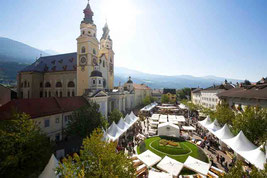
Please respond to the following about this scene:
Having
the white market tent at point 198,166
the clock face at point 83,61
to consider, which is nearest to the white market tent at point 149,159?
the white market tent at point 198,166

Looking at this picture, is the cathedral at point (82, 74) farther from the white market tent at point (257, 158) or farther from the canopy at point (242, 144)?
the white market tent at point (257, 158)

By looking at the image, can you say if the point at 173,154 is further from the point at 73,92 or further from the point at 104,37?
the point at 104,37

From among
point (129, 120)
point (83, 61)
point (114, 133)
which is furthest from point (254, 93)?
point (83, 61)

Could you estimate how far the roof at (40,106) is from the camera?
51.5 ft

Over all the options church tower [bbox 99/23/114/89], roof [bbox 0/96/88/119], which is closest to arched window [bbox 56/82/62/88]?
church tower [bbox 99/23/114/89]

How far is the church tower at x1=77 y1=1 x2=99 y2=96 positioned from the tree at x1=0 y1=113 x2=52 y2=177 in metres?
23.3

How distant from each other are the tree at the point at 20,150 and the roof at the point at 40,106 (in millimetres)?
5377

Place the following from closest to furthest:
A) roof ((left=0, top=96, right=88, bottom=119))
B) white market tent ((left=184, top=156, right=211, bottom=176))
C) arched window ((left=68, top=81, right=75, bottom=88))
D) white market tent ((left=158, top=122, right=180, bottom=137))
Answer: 1. white market tent ((left=184, top=156, right=211, bottom=176))
2. roof ((left=0, top=96, right=88, bottom=119))
3. white market tent ((left=158, top=122, right=180, bottom=137))
4. arched window ((left=68, top=81, right=75, bottom=88))

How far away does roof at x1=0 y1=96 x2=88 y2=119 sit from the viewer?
15.7 m

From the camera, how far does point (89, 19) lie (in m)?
34.7

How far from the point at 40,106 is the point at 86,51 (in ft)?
62.9

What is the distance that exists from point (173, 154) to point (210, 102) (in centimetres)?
3750

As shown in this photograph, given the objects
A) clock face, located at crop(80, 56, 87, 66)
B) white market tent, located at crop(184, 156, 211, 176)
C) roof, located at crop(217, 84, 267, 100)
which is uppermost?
clock face, located at crop(80, 56, 87, 66)

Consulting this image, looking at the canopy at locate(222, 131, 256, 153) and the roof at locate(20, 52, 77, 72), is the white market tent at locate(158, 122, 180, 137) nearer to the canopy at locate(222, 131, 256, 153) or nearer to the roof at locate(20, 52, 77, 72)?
the canopy at locate(222, 131, 256, 153)
